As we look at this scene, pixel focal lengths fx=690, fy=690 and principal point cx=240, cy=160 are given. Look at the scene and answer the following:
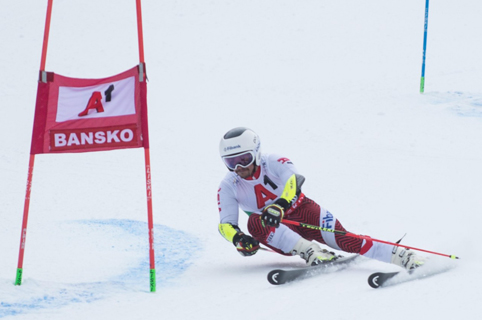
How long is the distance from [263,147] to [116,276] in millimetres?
4826

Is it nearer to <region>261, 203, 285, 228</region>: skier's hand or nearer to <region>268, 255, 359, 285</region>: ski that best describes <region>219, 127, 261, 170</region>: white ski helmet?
<region>261, 203, 285, 228</region>: skier's hand

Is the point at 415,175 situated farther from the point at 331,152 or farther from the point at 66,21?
the point at 66,21

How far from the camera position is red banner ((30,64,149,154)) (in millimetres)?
5195

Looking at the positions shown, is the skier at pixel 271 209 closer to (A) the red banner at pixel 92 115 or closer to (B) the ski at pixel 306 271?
(B) the ski at pixel 306 271

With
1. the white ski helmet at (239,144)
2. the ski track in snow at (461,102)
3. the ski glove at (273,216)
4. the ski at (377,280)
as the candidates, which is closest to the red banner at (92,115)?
the white ski helmet at (239,144)

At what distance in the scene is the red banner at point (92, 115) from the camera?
17.0ft

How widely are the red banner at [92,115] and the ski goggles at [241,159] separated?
717mm

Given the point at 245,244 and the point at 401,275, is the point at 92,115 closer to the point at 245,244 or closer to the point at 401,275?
the point at 245,244

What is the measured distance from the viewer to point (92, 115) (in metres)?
5.20

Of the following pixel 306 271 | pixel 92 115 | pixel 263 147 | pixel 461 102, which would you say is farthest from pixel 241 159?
pixel 461 102

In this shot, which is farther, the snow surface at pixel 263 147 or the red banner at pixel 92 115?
the red banner at pixel 92 115

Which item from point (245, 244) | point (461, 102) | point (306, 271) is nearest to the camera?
point (306, 271)

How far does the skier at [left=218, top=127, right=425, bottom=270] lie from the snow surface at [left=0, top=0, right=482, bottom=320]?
258 millimetres

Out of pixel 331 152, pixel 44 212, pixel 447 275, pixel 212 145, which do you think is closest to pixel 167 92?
pixel 212 145
